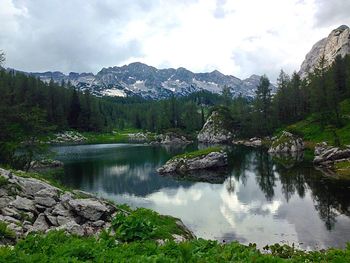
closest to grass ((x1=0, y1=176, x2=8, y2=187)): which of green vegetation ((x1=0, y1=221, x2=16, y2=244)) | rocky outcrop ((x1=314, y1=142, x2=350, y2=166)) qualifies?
green vegetation ((x1=0, y1=221, x2=16, y2=244))

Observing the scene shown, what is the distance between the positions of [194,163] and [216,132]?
316 feet

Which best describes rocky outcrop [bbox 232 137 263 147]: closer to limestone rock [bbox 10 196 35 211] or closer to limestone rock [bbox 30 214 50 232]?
limestone rock [bbox 10 196 35 211]

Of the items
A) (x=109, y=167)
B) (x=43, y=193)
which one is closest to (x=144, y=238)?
(x=43, y=193)

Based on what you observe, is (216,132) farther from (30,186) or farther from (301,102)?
(30,186)

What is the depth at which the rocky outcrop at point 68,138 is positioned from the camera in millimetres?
170400

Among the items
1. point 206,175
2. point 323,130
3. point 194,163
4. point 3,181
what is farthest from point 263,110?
point 3,181

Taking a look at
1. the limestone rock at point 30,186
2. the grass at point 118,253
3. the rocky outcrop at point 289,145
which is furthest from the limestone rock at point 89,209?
the rocky outcrop at point 289,145

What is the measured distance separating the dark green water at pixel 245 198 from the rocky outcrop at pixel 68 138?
86.0m

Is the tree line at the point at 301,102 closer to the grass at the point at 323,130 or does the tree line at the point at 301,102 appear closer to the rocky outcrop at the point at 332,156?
the grass at the point at 323,130

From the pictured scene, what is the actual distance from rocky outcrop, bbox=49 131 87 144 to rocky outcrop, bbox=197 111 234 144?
62.3 m

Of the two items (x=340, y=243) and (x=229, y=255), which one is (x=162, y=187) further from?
(x=229, y=255)

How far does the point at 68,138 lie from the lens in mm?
178750

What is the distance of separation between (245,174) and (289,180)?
12.8 metres

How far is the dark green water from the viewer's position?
36500mm
